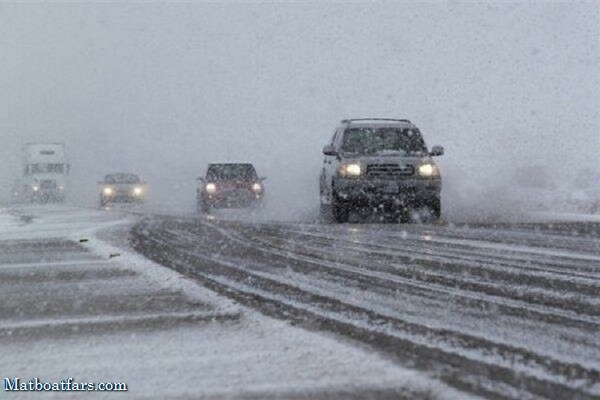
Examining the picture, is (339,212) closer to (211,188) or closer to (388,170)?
(388,170)

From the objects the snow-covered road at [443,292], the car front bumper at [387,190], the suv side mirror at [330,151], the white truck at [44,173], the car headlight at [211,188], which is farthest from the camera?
the white truck at [44,173]

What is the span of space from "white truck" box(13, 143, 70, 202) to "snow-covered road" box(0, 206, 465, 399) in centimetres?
3892

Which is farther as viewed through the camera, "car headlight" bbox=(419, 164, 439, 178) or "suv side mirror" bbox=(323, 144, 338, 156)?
"suv side mirror" bbox=(323, 144, 338, 156)

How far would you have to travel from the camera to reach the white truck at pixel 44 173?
43.6m

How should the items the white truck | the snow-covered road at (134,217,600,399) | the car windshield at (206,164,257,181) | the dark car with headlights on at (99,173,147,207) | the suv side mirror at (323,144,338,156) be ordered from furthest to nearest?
the white truck
the dark car with headlights on at (99,173,147,207)
the car windshield at (206,164,257,181)
the suv side mirror at (323,144,338,156)
the snow-covered road at (134,217,600,399)

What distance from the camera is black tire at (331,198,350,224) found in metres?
14.6

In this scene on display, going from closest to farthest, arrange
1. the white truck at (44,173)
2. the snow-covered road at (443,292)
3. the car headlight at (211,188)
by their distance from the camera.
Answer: the snow-covered road at (443,292) < the car headlight at (211,188) < the white truck at (44,173)

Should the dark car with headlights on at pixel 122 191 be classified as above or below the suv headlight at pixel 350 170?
below

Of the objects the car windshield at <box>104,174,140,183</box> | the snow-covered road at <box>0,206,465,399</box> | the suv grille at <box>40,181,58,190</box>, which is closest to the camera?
the snow-covered road at <box>0,206,465,399</box>

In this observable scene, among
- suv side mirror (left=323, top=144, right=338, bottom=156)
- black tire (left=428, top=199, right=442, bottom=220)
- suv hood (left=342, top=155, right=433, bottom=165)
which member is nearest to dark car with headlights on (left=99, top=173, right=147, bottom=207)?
suv side mirror (left=323, top=144, right=338, bottom=156)

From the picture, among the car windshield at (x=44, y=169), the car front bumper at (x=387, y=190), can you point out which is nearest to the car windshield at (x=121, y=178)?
the car windshield at (x=44, y=169)

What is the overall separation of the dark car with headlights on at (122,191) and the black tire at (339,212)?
65.5 ft

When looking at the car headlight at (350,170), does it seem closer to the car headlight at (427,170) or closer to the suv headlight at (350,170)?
the suv headlight at (350,170)

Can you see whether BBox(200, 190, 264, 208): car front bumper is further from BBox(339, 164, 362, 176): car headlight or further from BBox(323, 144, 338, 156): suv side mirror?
BBox(339, 164, 362, 176): car headlight
